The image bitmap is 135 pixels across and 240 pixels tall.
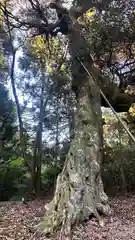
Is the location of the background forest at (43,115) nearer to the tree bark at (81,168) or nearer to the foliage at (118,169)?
the foliage at (118,169)

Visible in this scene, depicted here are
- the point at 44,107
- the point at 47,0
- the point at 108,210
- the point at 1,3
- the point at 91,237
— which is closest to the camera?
the point at 91,237

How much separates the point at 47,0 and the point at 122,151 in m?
3.69

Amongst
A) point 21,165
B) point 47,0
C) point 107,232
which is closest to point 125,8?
point 47,0

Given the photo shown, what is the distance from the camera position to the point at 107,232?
3568mm

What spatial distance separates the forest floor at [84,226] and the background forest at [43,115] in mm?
2219

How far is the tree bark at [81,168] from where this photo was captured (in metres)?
3.72

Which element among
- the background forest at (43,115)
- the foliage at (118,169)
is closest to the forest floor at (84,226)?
the background forest at (43,115)

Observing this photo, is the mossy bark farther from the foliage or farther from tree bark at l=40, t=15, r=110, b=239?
the foliage

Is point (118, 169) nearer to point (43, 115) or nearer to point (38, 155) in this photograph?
point (38, 155)

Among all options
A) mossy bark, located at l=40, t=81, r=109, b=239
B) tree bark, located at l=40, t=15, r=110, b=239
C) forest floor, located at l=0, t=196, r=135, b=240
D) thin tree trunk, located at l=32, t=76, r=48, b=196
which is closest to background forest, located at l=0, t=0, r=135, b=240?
thin tree trunk, located at l=32, t=76, r=48, b=196

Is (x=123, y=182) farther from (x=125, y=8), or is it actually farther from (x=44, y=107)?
(x=125, y=8)

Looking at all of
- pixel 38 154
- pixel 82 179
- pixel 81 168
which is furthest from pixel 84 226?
pixel 38 154

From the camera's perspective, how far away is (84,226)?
3.77 m

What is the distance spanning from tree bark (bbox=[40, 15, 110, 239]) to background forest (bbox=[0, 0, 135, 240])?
1.15 m
